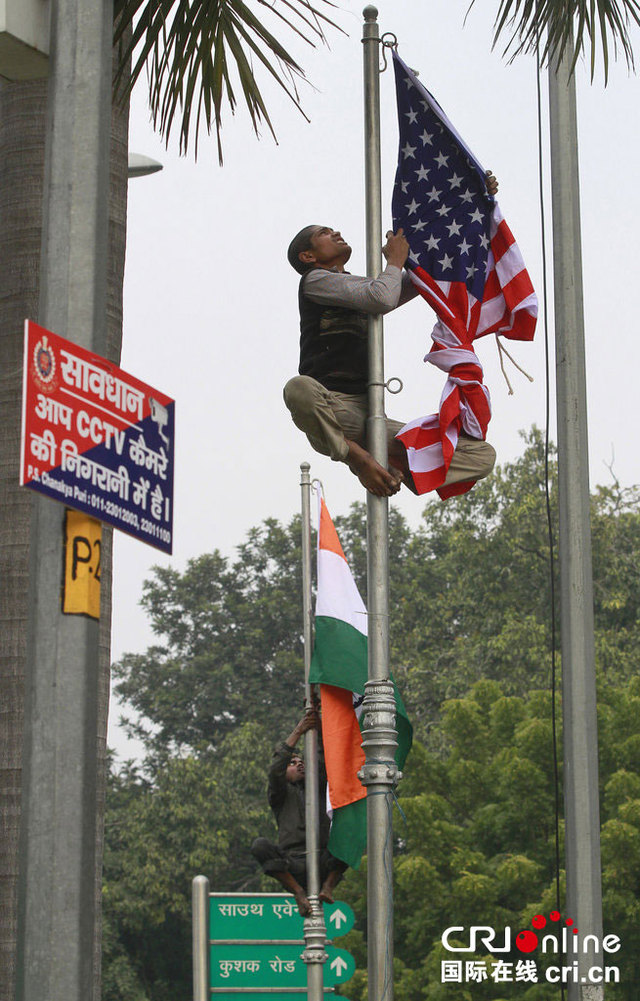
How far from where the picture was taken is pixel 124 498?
4035 millimetres

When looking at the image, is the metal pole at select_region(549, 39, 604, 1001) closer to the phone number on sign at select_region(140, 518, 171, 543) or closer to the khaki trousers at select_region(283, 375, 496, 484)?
the khaki trousers at select_region(283, 375, 496, 484)

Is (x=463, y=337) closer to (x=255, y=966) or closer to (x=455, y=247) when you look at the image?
(x=455, y=247)

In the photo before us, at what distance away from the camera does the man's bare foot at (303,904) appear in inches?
447

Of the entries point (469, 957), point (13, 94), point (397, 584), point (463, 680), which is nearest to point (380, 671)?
point (13, 94)

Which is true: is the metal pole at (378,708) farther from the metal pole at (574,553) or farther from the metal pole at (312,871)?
the metal pole at (312,871)

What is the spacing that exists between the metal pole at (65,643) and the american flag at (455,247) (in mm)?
3204

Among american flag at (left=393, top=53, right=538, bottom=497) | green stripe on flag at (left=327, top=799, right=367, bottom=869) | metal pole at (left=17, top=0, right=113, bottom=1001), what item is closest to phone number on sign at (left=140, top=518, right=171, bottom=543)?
metal pole at (left=17, top=0, right=113, bottom=1001)

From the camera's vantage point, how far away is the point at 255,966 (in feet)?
38.9

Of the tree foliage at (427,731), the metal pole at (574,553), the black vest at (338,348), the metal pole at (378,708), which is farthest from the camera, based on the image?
the tree foliage at (427,731)

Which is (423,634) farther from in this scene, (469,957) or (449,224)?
(449,224)

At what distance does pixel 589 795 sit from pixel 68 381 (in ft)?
19.5

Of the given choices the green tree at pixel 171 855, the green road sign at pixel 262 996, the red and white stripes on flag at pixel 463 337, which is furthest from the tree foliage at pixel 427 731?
the red and white stripes on flag at pixel 463 337

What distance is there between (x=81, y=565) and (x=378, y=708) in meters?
2.57

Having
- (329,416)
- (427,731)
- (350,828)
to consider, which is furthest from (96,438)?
(427,731)
